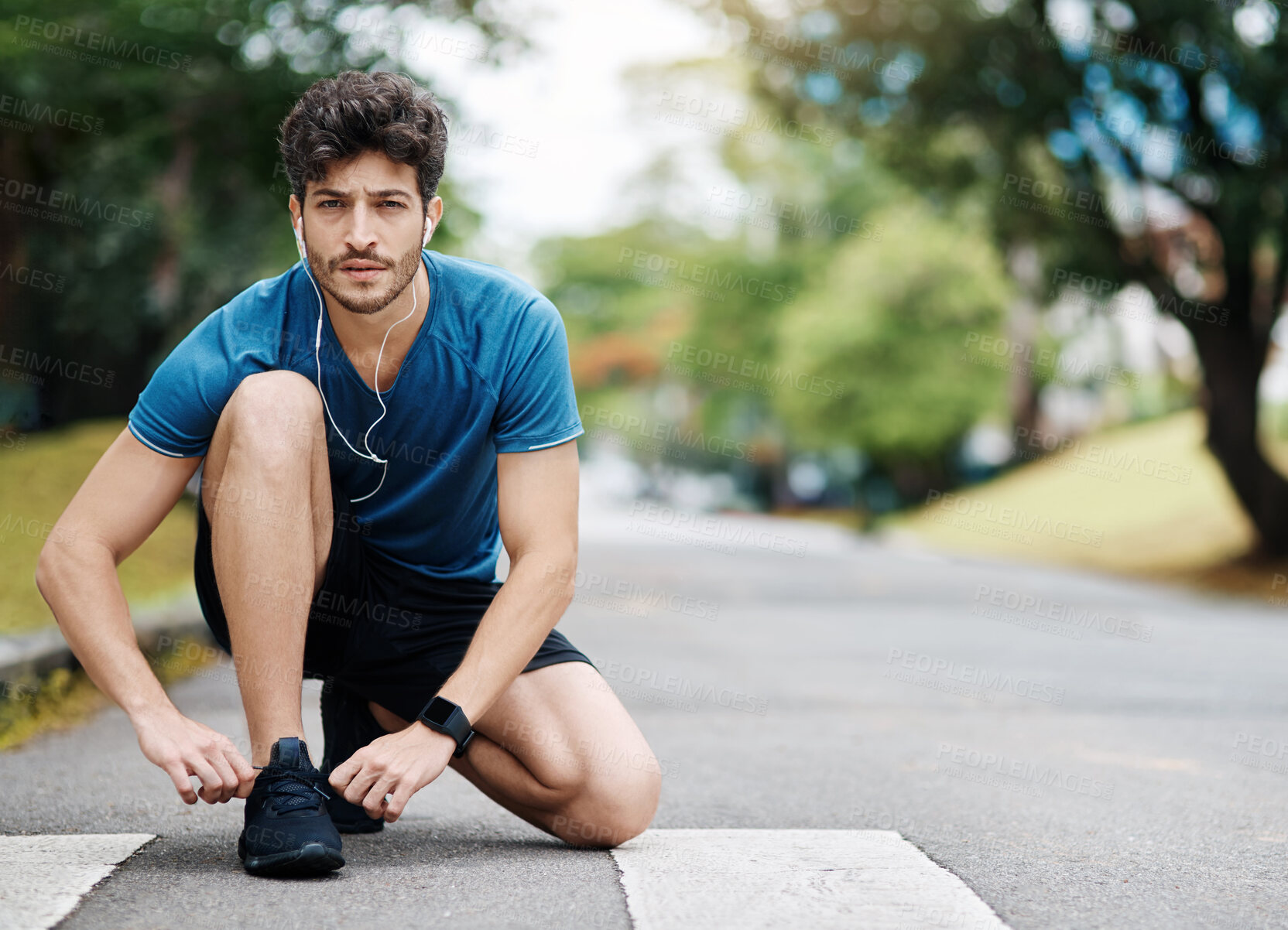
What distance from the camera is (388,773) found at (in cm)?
269

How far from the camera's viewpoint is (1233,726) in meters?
5.89

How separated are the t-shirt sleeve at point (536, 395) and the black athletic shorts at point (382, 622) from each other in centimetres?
44

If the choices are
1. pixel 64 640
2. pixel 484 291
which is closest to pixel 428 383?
pixel 484 291

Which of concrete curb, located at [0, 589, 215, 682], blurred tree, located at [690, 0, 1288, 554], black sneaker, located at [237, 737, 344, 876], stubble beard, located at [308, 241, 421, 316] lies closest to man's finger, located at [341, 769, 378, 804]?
black sneaker, located at [237, 737, 344, 876]

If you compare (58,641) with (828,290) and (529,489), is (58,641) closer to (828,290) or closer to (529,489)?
(529,489)

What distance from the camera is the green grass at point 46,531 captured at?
677 cm

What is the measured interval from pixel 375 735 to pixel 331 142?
1456 millimetres

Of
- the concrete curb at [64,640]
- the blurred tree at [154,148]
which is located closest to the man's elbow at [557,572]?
the concrete curb at [64,640]

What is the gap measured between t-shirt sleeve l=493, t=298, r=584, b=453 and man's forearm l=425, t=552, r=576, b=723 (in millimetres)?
272

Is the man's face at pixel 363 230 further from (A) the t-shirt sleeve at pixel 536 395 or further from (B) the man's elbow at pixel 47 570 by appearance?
(B) the man's elbow at pixel 47 570

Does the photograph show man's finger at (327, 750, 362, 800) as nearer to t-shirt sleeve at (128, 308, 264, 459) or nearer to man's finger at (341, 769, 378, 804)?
man's finger at (341, 769, 378, 804)

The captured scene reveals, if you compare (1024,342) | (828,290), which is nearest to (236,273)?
(828,290)

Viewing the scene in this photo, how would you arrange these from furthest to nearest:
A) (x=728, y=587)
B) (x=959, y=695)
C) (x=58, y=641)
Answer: (x=728, y=587)
(x=959, y=695)
(x=58, y=641)

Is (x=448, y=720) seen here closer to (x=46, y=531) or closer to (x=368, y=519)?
(x=368, y=519)
